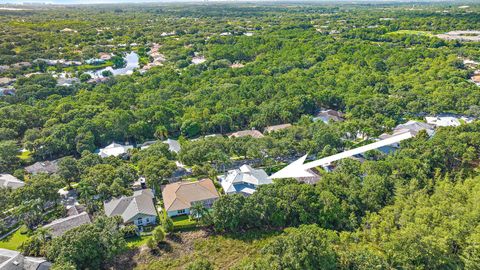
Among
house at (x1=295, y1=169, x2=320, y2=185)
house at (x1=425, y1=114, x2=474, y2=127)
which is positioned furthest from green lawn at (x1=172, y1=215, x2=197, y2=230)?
house at (x1=425, y1=114, x2=474, y2=127)

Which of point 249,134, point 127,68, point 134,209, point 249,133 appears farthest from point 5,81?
point 134,209

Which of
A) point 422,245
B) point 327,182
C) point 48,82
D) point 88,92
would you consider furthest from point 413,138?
point 48,82

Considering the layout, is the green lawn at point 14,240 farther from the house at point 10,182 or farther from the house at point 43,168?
the house at point 43,168

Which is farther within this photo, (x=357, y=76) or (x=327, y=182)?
(x=357, y=76)

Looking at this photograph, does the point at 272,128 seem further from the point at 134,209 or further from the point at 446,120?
the point at 446,120

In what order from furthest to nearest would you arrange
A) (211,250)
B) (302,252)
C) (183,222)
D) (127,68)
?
(127,68), (183,222), (211,250), (302,252)

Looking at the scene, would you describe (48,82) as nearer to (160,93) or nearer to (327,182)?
(160,93)
